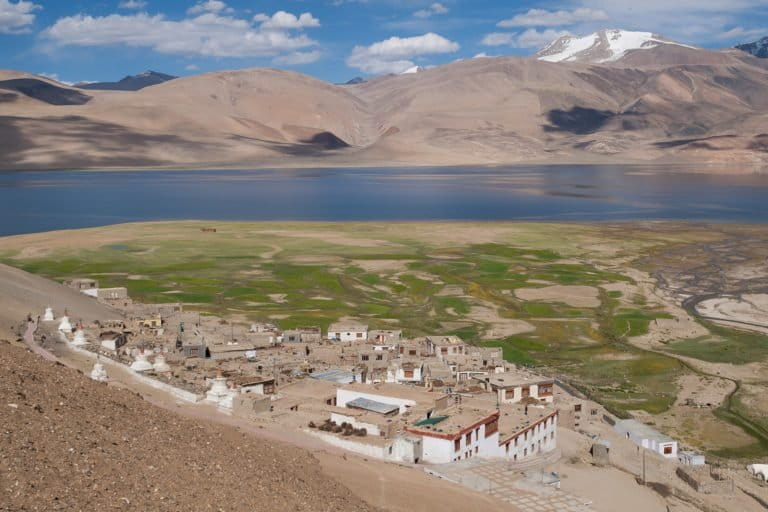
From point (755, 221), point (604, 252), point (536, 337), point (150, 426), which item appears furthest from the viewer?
point (755, 221)

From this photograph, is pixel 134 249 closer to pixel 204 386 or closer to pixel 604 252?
pixel 604 252

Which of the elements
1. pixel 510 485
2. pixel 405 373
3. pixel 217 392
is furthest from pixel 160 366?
pixel 510 485

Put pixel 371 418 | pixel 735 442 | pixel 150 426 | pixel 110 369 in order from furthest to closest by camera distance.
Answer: pixel 735 442 < pixel 110 369 < pixel 371 418 < pixel 150 426

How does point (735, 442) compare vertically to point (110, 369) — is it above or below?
below

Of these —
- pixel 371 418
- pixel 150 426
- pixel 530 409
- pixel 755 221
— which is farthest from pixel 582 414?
pixel 755 221

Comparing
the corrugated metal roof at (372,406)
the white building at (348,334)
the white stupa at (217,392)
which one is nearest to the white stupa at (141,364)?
the white stupa at (217,392)

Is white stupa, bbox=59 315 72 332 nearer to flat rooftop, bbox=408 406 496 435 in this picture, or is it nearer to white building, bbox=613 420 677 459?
flat rooftop, bbox=408 406 496 435

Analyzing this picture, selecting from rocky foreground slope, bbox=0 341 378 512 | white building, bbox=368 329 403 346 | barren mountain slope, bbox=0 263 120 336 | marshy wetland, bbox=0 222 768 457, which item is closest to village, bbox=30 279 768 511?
white building, bbox=368 329 403 346
